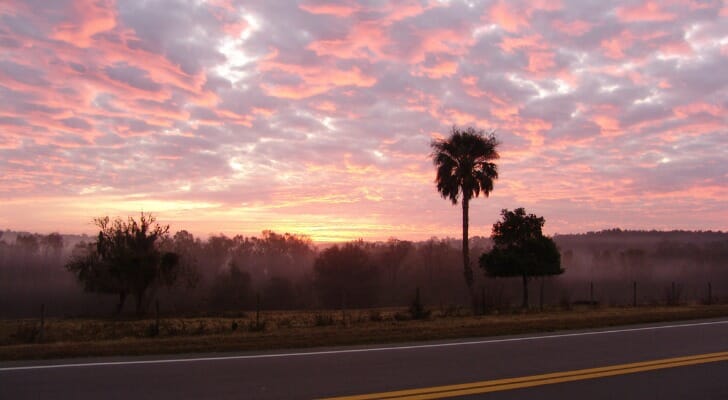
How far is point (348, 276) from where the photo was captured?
70250 mm

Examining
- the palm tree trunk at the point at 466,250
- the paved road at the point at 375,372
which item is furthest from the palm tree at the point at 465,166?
the paved road at the point at 375,372

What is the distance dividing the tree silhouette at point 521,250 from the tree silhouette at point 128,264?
23.1 meters

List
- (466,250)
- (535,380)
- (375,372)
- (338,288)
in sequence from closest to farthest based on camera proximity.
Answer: (535,380) < (375,372) < (466,250) < (338,288)

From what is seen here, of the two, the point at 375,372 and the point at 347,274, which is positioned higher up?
the point at 375,372

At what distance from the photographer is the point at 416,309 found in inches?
909

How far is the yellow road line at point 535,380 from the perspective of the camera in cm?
774

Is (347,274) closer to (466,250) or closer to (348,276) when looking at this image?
(348,276)

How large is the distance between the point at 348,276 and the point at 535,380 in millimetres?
62101

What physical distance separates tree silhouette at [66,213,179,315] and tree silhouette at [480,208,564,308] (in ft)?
75.9

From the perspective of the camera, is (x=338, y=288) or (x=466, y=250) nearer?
(x=466, y=250)

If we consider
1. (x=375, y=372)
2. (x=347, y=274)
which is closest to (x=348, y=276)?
(x=347, y=274)

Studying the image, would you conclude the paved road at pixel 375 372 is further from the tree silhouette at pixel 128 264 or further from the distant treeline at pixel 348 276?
the tree silhouette at pixel 128 264

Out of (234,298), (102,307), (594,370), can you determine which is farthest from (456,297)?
(594,370)

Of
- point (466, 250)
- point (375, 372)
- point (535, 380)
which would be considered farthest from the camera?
point (466, 250)
